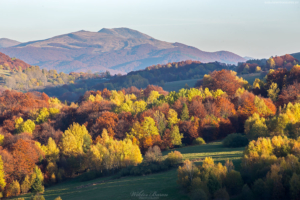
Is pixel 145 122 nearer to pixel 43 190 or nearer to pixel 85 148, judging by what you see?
pixel 85 148

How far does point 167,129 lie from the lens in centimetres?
6569

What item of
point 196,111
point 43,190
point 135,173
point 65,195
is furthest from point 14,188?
point 196,111

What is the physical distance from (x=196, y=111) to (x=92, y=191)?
1587 inches

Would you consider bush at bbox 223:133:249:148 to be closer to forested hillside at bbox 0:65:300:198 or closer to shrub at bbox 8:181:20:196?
forested hillside at bbox 0:65:300:198

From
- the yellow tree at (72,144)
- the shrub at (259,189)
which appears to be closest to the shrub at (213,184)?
the shrub at (259,189)

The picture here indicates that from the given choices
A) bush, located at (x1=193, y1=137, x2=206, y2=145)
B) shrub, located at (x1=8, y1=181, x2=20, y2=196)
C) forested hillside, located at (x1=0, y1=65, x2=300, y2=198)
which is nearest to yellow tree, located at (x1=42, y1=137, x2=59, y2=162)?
A: forested hillside, located at (x1=0, y1=65, x2=300, y2=198)

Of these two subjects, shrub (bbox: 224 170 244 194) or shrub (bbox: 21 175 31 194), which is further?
shrub (bbox: 21 175 31 194)

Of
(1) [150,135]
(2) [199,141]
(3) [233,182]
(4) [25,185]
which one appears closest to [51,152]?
(4) [25,185]

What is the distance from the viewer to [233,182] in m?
27.7

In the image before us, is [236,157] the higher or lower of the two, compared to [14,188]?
higher

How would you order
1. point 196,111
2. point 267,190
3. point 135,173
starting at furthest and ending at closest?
point 196,111
point 135,173
point 267,190

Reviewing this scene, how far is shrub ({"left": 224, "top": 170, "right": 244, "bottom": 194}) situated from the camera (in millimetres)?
27594

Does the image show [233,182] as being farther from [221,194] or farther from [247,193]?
[221,194]

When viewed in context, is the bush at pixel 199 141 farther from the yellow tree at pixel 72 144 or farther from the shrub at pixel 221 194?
the shrub at pixel 221 194
